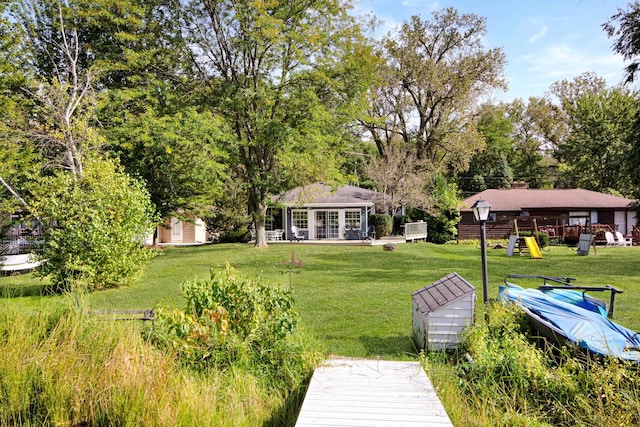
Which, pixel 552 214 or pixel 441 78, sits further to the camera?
pixel 441 78

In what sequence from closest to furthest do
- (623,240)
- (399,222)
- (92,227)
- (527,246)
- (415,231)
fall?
(92,227)
(527,246)
(623,240)
(415,231)
(399,222)

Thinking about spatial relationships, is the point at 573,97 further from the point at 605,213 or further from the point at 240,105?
the point at 240,105

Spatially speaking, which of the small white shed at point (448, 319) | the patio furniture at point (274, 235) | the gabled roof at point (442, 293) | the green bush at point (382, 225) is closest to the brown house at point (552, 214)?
the green bush at point (382, 225)

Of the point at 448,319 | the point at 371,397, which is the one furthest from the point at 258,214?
the point at 371,397

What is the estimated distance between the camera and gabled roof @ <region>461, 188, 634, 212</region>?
93.5 feet

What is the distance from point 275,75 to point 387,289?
45.8 feet

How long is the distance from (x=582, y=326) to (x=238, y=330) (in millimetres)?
4260

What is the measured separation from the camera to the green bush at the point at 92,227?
33.0ft

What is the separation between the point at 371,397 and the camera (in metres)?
3.77

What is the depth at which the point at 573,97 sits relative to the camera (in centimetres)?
4300

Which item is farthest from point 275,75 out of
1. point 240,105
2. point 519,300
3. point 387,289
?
point 519,300

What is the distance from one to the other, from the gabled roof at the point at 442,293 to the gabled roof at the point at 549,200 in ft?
75.3

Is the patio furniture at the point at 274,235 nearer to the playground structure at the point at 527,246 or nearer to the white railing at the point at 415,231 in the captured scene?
the white railing at the point at 415,231

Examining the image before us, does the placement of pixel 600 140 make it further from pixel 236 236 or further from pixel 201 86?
pixel 201 86
